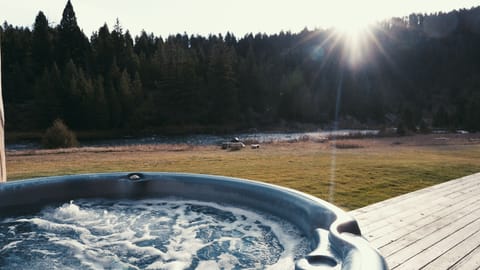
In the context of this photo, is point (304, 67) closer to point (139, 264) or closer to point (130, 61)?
point (130, 61)

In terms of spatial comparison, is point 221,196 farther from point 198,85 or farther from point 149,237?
point 198,85

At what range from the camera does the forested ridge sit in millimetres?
26969

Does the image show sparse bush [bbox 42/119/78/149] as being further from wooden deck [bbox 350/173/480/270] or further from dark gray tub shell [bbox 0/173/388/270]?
wooden deck [bbox 350/173/480/270]

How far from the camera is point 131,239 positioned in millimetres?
2625

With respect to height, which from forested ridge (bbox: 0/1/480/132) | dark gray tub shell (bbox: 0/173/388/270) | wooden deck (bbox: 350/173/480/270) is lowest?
wooden deck (bbox: 350/173/480/270)

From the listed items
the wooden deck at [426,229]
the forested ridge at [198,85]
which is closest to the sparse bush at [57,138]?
the forested ridge at [198,85]

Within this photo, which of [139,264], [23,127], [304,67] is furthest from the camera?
[304,67]

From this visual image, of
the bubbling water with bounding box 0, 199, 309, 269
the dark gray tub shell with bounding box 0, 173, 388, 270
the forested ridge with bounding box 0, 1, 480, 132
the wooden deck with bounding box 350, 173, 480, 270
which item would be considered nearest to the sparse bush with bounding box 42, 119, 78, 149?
the dark gray tub shell with bounding box 0, 173, 388, 270

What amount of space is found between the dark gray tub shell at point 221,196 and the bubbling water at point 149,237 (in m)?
0.08

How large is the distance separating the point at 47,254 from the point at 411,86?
58002mm

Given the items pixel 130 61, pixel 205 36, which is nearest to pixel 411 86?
pixel 205 36

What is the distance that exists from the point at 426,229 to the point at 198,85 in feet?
97.7

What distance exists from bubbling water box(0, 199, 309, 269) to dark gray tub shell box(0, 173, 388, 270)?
0.28ft

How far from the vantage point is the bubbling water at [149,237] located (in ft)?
7.20
